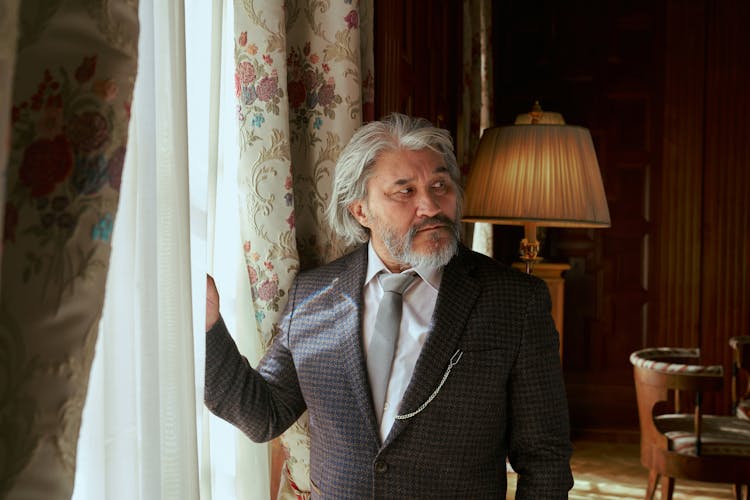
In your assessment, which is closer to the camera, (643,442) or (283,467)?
(283,467)

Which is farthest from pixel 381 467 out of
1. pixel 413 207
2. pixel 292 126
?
pixel 292 126

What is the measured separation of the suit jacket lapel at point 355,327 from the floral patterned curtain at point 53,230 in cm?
98

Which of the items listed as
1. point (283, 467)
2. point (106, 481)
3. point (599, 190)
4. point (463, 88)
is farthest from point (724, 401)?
point (106, 481)

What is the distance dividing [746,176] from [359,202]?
3771 millimetres

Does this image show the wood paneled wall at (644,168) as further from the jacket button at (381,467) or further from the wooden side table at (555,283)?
the jacket button at (381,467)

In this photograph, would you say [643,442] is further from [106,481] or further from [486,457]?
[106,481]

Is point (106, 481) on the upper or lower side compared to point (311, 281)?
lower

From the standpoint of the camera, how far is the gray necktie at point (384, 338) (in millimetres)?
1582

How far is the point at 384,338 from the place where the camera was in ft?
5.27

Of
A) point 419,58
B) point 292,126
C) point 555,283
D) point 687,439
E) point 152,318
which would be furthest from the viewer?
point 555,283

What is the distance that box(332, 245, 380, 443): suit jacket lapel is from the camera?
1.54 m

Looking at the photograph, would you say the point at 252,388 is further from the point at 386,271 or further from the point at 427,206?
the point at 427,206

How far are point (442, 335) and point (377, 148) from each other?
0.43m

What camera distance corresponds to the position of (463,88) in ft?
12.7
